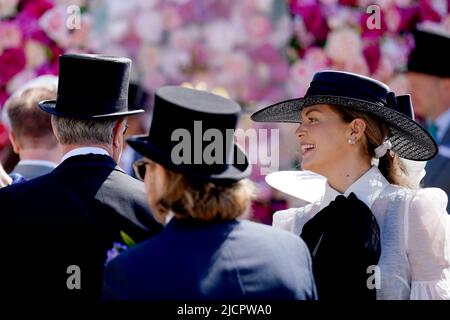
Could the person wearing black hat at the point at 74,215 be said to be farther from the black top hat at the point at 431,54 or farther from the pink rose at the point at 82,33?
the black top hat at the point at 431,54

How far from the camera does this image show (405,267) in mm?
3270

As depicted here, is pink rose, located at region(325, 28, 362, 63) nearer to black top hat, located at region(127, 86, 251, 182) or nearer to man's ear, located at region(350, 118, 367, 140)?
man's ear, located at region(350, 118, 367, 140)

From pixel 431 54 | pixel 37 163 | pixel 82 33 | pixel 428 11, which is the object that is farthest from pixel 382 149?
pixel 82 33

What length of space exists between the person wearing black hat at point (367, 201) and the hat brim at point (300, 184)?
0.09m

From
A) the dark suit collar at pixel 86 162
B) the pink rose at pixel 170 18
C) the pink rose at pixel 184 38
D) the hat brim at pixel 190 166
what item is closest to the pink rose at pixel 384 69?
the pink rose at pixel 184 38

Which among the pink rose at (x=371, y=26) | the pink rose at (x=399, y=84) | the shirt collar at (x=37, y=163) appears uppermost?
the pink rose at (x=371, y=26)

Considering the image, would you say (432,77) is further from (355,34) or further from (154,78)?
(154,78)

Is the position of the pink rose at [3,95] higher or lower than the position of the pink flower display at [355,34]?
lower

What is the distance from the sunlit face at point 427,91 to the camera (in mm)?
5527

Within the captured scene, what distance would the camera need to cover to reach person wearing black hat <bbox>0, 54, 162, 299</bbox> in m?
3.09

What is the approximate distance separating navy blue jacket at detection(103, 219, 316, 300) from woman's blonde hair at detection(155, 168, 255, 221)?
4 centimetres

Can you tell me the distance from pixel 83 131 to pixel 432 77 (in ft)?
9.04

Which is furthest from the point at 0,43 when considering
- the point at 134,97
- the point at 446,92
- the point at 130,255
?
the point at 130,255

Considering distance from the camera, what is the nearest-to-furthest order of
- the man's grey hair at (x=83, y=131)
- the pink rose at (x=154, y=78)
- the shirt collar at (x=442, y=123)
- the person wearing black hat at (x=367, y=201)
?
the person wearing black hat at (x=367, y=201), the man's grey hair at (x=83, y=131), the shirt collar at (x=442, y=123), the pink rose at (x=154, y=78)
